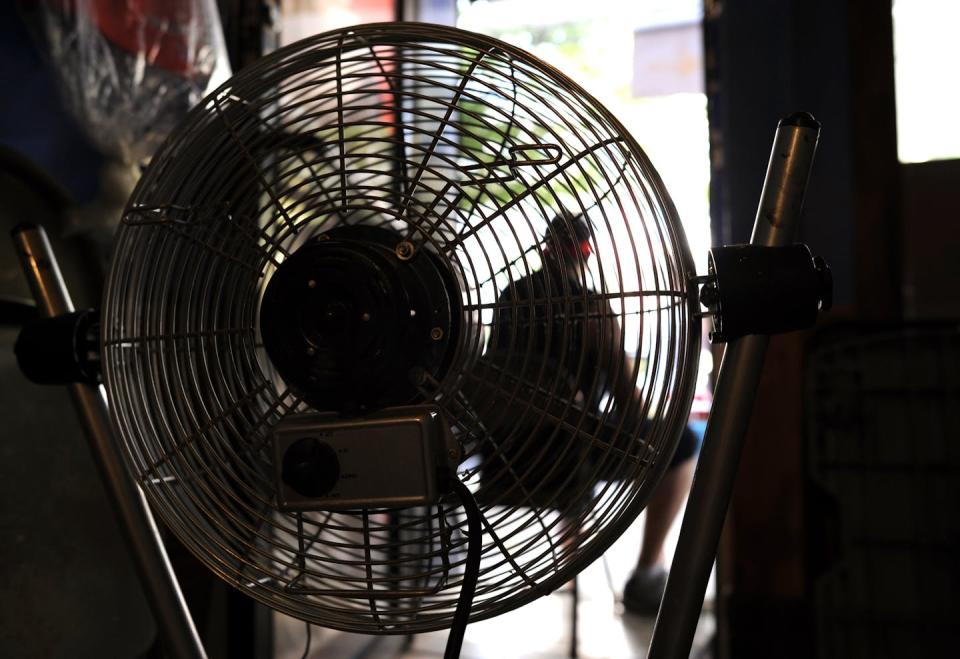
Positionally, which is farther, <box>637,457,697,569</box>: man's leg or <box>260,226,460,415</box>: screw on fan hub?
<box>637,457,697,569</box>: man's leg

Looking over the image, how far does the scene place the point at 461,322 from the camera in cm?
61

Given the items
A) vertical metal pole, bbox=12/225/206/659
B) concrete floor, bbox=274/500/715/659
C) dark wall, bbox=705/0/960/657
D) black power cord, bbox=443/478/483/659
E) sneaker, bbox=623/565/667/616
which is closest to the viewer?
black power cord, bbox=443/478/483/659

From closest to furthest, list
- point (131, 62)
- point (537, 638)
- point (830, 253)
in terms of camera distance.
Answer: point (131, 62) < point (830, 253) < point (537, 638)

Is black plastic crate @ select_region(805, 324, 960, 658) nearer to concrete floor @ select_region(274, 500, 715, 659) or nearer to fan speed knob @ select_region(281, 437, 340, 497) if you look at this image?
concrete floor @ select_region(274, 500, 715, 659)

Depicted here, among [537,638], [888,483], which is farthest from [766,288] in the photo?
[537,638]

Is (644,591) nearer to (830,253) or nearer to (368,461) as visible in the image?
(830,253)

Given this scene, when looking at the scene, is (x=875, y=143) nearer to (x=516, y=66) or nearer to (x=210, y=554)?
(x=516, y=66)

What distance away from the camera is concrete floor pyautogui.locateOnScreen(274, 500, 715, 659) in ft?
5.85

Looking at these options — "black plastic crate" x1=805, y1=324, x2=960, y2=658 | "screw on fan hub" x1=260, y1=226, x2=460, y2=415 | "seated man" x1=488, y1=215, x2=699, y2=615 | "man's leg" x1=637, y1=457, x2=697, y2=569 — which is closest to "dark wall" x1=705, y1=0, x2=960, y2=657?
"black plastic crate" x1=805, y1=324, x2=960, y2=658

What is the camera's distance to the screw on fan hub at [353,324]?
57 cm

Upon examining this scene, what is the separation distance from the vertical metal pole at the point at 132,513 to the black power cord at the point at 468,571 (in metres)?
0.31

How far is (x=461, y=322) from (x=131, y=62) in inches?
34.5

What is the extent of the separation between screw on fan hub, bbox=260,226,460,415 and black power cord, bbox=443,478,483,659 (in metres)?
0.09

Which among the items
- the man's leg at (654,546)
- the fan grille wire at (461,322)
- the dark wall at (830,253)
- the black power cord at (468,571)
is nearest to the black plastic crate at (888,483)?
the dark wall at (830,253)
